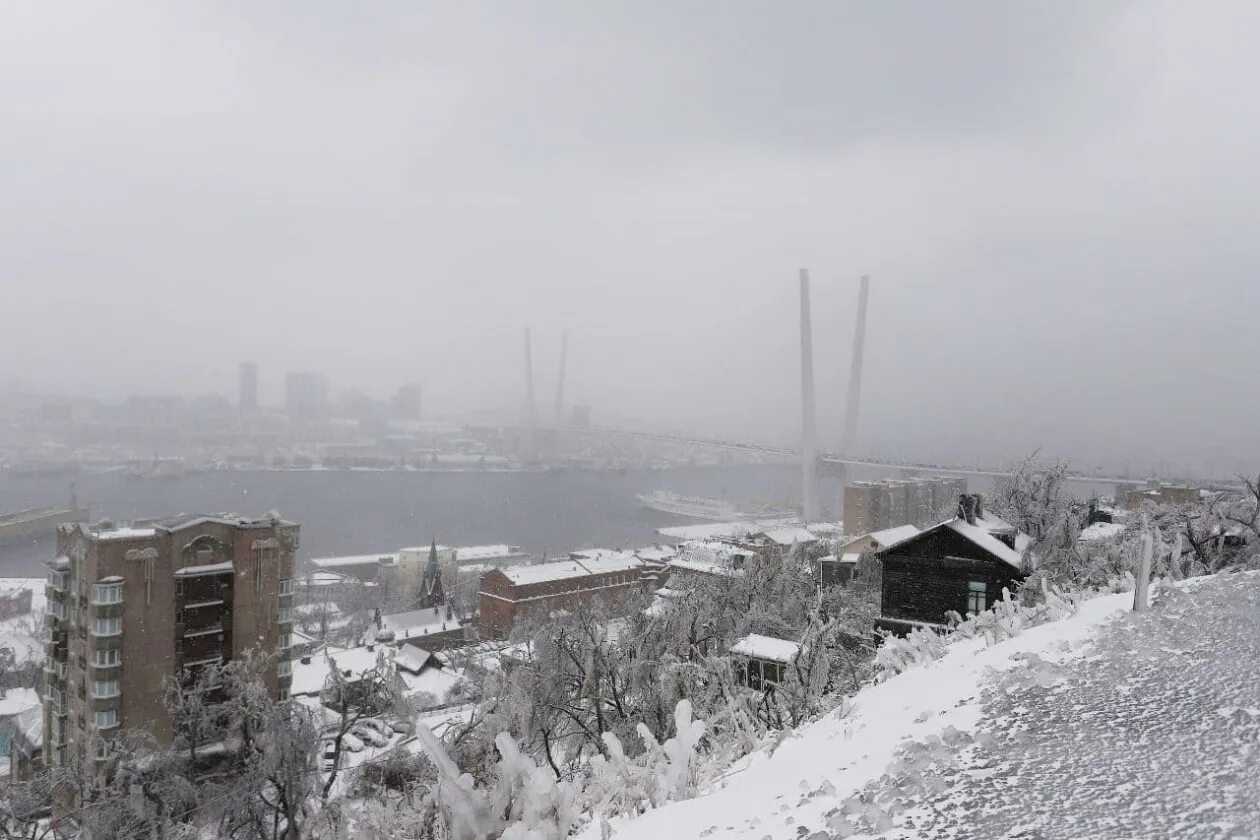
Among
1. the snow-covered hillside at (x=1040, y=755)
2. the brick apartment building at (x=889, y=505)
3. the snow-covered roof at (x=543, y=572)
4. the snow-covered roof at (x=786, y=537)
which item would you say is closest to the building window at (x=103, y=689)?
the snow-covered hillside at (x=1040, y=755)

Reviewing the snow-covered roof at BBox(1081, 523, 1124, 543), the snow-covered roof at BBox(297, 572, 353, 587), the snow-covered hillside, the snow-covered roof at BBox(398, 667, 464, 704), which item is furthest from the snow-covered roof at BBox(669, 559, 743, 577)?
the snow-covered hillside

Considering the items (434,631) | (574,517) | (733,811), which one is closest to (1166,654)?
(733,811)

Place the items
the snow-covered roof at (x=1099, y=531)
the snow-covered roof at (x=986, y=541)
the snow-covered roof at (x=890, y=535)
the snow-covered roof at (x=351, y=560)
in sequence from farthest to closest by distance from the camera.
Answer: the snow-covered roof at (x=351, y=560), the snow-covered roof at (x=890, y=535), the snow-covered roof at (x=1099, y=531), the snow-covered roof at (x=986, y=541)

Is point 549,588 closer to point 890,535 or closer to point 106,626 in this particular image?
point 890,535

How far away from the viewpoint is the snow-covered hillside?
2.11 m

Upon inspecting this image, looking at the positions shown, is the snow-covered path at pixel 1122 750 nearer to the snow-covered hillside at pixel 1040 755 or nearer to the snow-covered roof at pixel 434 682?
the snow-covered hillside at pixel 1040 755

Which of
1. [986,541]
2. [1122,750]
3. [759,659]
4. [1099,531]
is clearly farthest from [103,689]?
[1099,531]

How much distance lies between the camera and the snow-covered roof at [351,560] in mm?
39875

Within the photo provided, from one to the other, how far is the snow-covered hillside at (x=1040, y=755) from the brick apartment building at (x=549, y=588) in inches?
856

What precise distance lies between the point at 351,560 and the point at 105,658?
29964 mm

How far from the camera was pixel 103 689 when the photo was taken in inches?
489

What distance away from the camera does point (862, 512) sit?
1476 inches

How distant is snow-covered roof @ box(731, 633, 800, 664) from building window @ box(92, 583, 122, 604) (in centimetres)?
1005

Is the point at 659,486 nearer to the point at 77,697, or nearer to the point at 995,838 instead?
the point at 77,697
